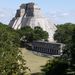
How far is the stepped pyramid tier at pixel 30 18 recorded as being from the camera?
119 meters

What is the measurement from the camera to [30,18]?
121500 millimetres

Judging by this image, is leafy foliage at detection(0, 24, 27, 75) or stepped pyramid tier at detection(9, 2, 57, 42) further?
stepped pyramid tier at detection(9, 2, 57, 42)

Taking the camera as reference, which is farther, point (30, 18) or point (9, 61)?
point (30, 18)

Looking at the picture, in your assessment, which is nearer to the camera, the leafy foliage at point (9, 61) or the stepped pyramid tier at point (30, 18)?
the leafy foliage at point (9, 61)

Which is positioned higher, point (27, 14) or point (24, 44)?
point (27, 14)

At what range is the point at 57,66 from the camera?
33438mm

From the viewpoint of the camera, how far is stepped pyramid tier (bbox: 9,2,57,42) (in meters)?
119

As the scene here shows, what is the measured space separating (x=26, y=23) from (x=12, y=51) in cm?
9652

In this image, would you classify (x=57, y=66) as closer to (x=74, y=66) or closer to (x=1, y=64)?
(x=74, y=66)

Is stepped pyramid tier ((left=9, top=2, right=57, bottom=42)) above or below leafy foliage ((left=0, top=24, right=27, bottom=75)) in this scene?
above

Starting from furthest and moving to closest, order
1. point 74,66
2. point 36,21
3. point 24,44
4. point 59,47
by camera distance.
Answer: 1. point 36,21
2. point 24,44
3. point 59,47
4. point 74,66

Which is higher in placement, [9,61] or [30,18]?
[30,18]

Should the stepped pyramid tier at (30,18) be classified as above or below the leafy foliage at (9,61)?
above

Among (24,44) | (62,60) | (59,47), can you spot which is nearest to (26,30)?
(24,44)
